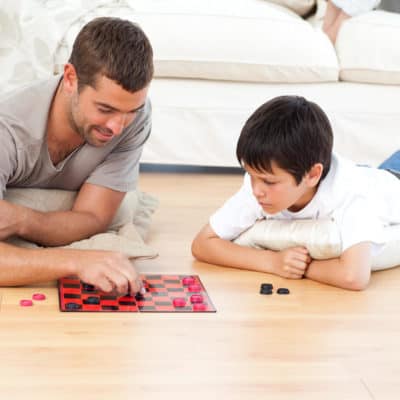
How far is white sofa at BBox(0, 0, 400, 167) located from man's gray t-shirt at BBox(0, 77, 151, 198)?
96 cm

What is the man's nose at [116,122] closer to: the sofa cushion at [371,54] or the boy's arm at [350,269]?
the boy's arm at [350,269]

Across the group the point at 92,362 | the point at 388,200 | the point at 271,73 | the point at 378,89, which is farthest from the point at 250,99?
the point at 92,362

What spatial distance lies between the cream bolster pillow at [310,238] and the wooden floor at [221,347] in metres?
0.08

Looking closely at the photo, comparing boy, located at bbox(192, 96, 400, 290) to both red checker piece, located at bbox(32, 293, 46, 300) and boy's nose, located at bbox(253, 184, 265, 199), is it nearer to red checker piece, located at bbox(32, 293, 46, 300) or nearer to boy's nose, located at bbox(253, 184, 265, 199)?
boy's nose, located at bbox(253, 184, 265, 199)

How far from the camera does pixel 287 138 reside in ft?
6.67

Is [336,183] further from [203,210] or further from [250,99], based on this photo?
[250,99]

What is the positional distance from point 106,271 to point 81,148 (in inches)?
15.4

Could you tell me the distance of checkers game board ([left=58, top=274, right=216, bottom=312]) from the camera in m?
1.91

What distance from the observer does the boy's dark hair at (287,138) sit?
6.65ft

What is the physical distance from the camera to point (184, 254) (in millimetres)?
2367

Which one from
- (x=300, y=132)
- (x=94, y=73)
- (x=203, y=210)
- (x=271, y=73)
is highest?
(x=94, y=73)

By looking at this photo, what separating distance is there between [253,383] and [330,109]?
1.87 metres

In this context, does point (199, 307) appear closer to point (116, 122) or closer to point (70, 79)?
point (116, 122)

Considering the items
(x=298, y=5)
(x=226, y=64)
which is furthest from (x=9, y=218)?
(x=298, y=5)
